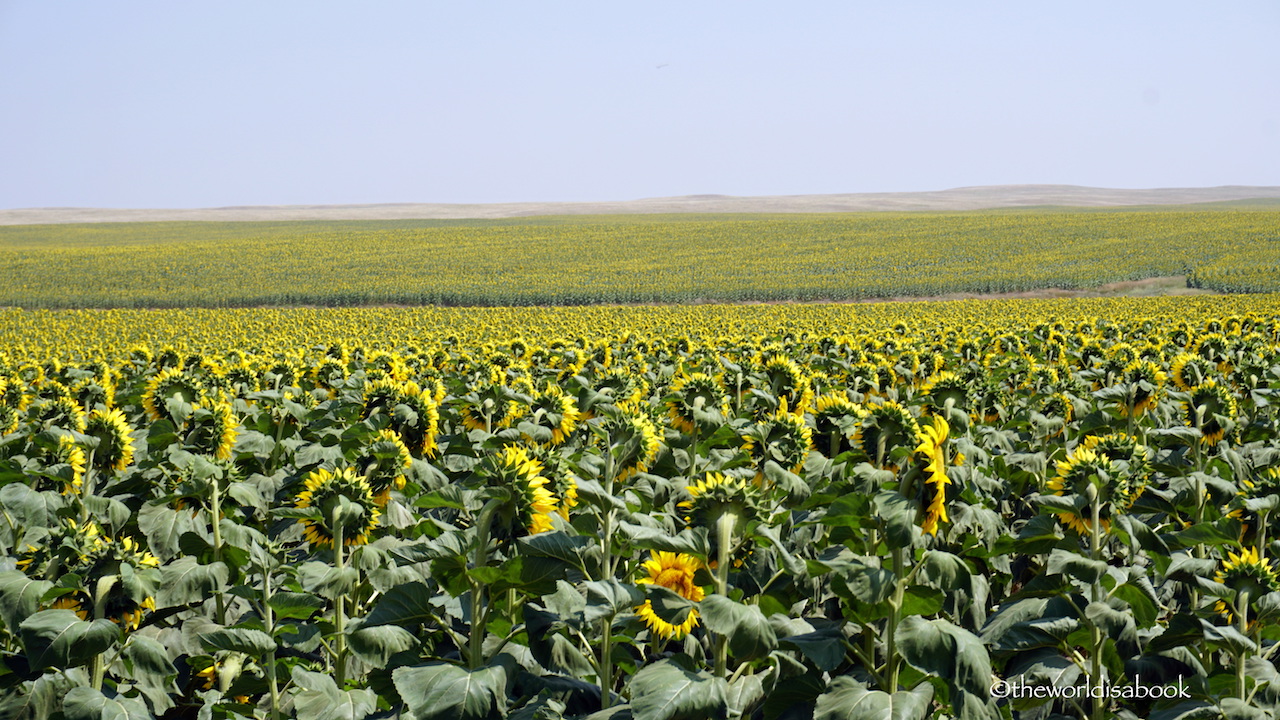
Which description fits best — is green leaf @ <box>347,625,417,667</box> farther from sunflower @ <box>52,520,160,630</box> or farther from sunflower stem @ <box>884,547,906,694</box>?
sunflower stem @ <box>884,547,906,694</box>

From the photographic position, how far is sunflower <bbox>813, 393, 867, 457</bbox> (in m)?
4.46

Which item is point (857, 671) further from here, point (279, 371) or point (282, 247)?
point (282, 247)

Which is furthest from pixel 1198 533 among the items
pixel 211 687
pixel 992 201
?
pixel 992 201

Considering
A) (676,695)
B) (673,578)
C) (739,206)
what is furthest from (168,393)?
(739,206)

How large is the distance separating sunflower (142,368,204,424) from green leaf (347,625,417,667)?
4137 millimetres

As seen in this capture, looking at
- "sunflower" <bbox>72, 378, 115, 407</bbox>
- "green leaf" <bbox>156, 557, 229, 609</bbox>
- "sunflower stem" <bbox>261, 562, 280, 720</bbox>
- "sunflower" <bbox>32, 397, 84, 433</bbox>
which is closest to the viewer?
"sunflower stem" <bbox>261, 562, 280, 720</bbox>

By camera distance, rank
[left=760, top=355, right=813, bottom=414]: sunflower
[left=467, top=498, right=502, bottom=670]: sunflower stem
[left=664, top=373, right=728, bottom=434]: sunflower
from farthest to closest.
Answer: [left=760, top=355, right=813, bottom=414]: sunflower
[left=664, top=373, right=728, bottom=434]: sunflower
[left=467, top=498, right=502, bottom=670]: sunflower stem

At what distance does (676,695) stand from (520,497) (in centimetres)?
93

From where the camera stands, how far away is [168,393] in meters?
6.46

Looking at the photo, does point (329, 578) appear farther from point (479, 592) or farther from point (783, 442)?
point (783, 442)

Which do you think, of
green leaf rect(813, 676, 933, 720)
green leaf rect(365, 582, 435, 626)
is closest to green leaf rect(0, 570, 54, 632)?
green leaf rect(365, 582, 435, 626)

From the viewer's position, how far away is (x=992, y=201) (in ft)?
511

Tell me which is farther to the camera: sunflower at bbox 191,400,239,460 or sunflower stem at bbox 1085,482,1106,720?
sunflower at bbox 191,400,239,460

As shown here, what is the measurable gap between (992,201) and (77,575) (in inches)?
6598
